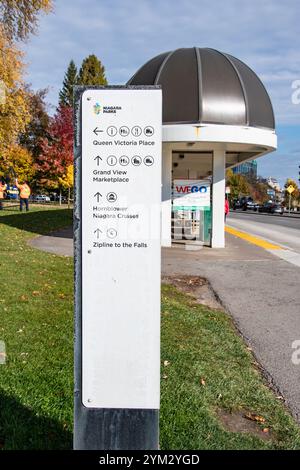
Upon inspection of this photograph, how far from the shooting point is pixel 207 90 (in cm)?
1268

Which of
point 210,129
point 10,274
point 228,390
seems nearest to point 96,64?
point 210,129

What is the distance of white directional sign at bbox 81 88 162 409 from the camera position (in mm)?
2486

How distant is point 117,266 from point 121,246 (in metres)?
0.11

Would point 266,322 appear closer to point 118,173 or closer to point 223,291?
point 223,291

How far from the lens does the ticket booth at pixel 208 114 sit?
41.4 ft

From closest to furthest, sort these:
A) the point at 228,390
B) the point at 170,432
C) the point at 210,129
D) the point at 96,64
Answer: the point at 170,432 < the point at 228,390 < the point at 210,129 < the point at 96,64

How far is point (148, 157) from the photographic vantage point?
249 cm

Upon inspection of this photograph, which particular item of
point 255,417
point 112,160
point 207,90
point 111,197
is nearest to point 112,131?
point 112,160

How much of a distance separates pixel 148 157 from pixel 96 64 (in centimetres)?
6347

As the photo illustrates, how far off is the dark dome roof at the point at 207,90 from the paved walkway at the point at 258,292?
11.8 feet

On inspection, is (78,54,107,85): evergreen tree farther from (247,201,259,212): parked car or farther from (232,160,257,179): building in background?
(232,160,257,179): building in background

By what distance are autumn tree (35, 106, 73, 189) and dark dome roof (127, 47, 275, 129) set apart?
29.4 m

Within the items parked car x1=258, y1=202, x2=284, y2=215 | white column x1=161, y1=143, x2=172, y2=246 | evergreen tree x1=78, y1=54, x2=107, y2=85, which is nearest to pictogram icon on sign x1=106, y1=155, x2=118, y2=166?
white column x1=161, y1=143, x2=172, y2=246
